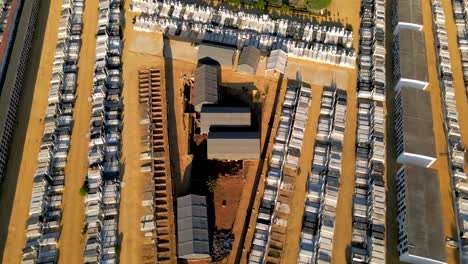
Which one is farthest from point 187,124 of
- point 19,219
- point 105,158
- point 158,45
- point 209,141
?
point 19,219

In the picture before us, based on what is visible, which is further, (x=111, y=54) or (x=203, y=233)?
(x=111, y=54)

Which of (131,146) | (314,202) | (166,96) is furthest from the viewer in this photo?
(166,96)

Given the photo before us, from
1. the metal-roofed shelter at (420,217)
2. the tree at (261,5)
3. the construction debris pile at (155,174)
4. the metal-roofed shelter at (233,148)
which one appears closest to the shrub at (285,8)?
the tree at (261,5)

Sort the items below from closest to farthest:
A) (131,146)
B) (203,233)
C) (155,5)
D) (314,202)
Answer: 1. (203,233)
2. (314,202)
3. (131,146)
4. (155,5)

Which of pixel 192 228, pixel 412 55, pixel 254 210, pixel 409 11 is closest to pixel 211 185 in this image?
pixel 254 210

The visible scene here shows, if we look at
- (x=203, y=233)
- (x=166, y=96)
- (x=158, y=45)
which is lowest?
(x=203, y=233)

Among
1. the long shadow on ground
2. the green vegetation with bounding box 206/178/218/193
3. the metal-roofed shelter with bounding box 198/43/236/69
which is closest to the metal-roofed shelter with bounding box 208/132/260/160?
the green vegetation with bounding box 206/178/218/193

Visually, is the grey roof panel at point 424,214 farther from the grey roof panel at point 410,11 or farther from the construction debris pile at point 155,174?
the construction debris pile at point 155,174

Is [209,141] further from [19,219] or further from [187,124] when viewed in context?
[19,219]
